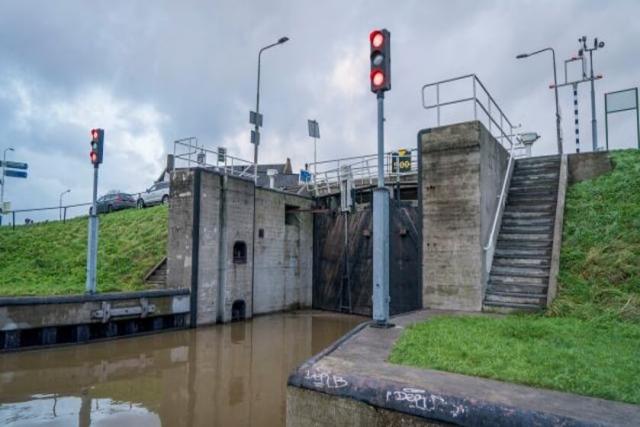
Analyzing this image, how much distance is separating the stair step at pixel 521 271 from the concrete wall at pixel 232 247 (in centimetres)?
807

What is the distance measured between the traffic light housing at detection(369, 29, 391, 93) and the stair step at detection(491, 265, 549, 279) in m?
5.06

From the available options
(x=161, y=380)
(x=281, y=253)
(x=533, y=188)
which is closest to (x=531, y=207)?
(x=533, y=188)

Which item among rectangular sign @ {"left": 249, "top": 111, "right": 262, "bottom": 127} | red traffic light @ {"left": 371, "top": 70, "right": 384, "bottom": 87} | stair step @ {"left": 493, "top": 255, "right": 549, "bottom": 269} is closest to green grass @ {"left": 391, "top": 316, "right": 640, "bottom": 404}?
stair step @ {"left": 493, "top": 255, "right": 549, "bottom": 269}

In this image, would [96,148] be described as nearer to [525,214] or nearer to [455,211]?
[455,211]

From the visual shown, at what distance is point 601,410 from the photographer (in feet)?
11.1

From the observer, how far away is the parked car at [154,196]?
25.2 meters

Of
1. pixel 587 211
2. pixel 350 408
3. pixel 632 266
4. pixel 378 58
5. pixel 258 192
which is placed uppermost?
pixel 378 58

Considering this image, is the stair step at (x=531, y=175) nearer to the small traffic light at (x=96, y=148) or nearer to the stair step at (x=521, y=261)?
the stair step at (x=521, y=261)

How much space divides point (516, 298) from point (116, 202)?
24.9 meters

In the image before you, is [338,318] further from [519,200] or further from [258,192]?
[519,200]

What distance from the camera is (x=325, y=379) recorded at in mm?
4254

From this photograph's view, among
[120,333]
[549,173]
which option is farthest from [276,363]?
[549,173]

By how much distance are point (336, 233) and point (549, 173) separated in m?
7.62

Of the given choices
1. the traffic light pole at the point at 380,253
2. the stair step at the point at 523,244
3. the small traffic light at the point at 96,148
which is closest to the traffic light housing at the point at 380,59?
the traffic light pole at the point at 380,253
